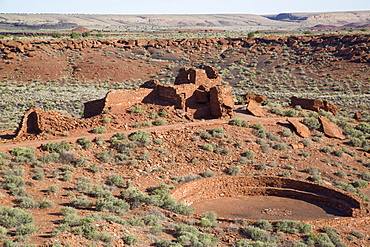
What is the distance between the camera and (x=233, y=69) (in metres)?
60.8

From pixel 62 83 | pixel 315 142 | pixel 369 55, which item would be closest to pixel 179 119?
pixel 315 142

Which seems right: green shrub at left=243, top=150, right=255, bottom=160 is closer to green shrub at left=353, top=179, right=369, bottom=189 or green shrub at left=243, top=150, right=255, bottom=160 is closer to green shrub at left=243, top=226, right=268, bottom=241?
green shrub at left=353, top=179, right=369, bottom=189

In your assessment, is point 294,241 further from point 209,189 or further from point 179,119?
point 179,119

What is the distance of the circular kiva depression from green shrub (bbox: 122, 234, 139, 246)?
6.07 meters

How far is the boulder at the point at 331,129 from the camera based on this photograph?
84.1 feet

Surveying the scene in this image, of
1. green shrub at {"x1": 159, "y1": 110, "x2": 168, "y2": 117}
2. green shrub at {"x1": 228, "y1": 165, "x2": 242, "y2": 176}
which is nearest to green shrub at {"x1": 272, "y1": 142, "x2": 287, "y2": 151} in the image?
green shrub at {"x1": 228, "y1": 165, "x2": 242, "y2": 176}

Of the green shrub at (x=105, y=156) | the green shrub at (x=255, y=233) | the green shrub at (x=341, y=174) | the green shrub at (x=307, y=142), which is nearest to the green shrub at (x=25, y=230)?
the green shrub at (x=255, y=233)

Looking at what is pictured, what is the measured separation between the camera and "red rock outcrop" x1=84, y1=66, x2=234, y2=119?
79.5ft

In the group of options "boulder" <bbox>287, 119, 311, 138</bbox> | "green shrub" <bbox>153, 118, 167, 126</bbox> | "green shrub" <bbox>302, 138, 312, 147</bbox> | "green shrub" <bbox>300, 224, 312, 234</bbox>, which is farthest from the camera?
"boulder" <bbox>287, 119, 311, 138</bbox>

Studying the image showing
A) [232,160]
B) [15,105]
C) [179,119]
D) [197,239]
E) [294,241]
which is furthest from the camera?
[15,105]

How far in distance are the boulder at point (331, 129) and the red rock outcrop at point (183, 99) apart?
6.15m

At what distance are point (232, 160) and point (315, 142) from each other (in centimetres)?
631

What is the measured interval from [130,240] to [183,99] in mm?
14895

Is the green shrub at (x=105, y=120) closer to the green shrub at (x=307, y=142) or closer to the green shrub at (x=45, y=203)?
the green shrub at (x=45, y=203)
